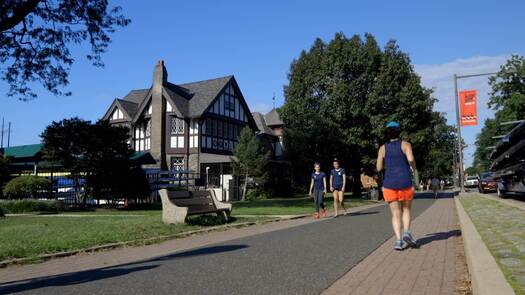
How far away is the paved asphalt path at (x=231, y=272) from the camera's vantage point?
5.34m

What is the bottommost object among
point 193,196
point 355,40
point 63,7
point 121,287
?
point 121,287

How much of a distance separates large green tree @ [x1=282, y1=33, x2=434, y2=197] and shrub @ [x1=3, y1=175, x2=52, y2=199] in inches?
638

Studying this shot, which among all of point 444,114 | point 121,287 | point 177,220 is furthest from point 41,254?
point 444,114

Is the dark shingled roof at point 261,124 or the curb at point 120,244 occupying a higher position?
the dark shingled roof at point 261,124

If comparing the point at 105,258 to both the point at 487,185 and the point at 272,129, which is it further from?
the point at 272,129

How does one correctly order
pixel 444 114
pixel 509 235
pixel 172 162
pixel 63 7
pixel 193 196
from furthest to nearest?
pixel 444 114 → pixel 172 162 → pixel 63 7 → pixel 193 196 → pixel 509 235

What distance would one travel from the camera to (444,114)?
85.0m

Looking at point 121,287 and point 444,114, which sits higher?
point 444,114

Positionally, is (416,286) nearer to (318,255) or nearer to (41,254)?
(318,255)

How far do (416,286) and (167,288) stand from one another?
265cm

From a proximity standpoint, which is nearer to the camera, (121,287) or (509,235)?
(121,287)

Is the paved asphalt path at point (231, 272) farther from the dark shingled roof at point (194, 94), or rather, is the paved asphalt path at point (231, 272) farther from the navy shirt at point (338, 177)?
the dark shingled roof at point (194, 94)

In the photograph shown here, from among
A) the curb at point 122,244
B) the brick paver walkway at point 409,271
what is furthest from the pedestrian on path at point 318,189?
the brick paver walkway at point 409,271

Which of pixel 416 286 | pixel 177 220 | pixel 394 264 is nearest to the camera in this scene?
pixel 416 286
